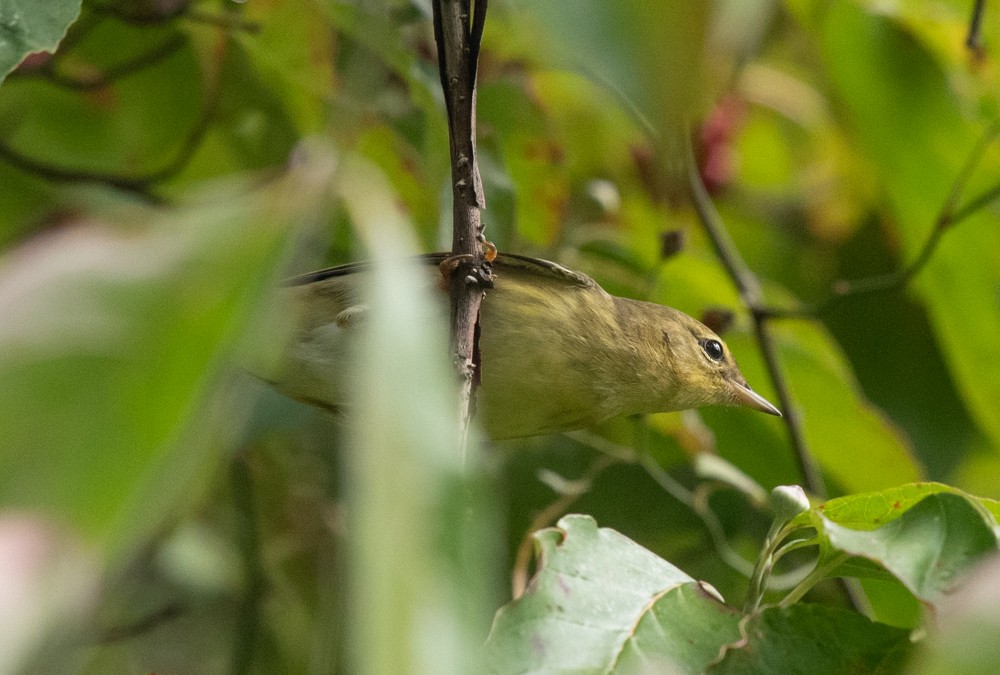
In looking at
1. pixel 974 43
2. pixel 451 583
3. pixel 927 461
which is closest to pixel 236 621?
pixel 927 461

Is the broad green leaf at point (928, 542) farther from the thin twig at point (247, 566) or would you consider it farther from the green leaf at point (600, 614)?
the thin twig at point (247, 566)

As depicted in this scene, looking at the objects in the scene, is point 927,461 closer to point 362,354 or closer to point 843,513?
point 843,513

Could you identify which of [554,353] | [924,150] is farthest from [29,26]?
[924,150]

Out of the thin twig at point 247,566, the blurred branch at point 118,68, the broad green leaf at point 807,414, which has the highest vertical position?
the blurred branch at point 118,68

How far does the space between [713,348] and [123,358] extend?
7.41 feet

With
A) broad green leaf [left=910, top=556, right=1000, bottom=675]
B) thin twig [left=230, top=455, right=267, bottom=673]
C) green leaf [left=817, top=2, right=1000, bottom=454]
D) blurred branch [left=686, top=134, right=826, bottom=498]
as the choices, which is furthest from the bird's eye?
broad green leaf [left=910, top=556, right=1000, bottom=675]

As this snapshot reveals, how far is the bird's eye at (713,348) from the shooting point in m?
2.71

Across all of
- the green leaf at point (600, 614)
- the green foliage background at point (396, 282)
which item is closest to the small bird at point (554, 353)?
the green foliage background at point (396, 282)

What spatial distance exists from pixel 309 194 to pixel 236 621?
2423 mm

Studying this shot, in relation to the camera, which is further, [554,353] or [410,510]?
[554,353]

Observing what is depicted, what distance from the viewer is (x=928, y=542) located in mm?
1302

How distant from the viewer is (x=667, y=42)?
0.53m

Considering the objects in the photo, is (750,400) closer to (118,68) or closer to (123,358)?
(118,68)

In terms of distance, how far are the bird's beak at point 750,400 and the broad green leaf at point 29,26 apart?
71.6 inches
